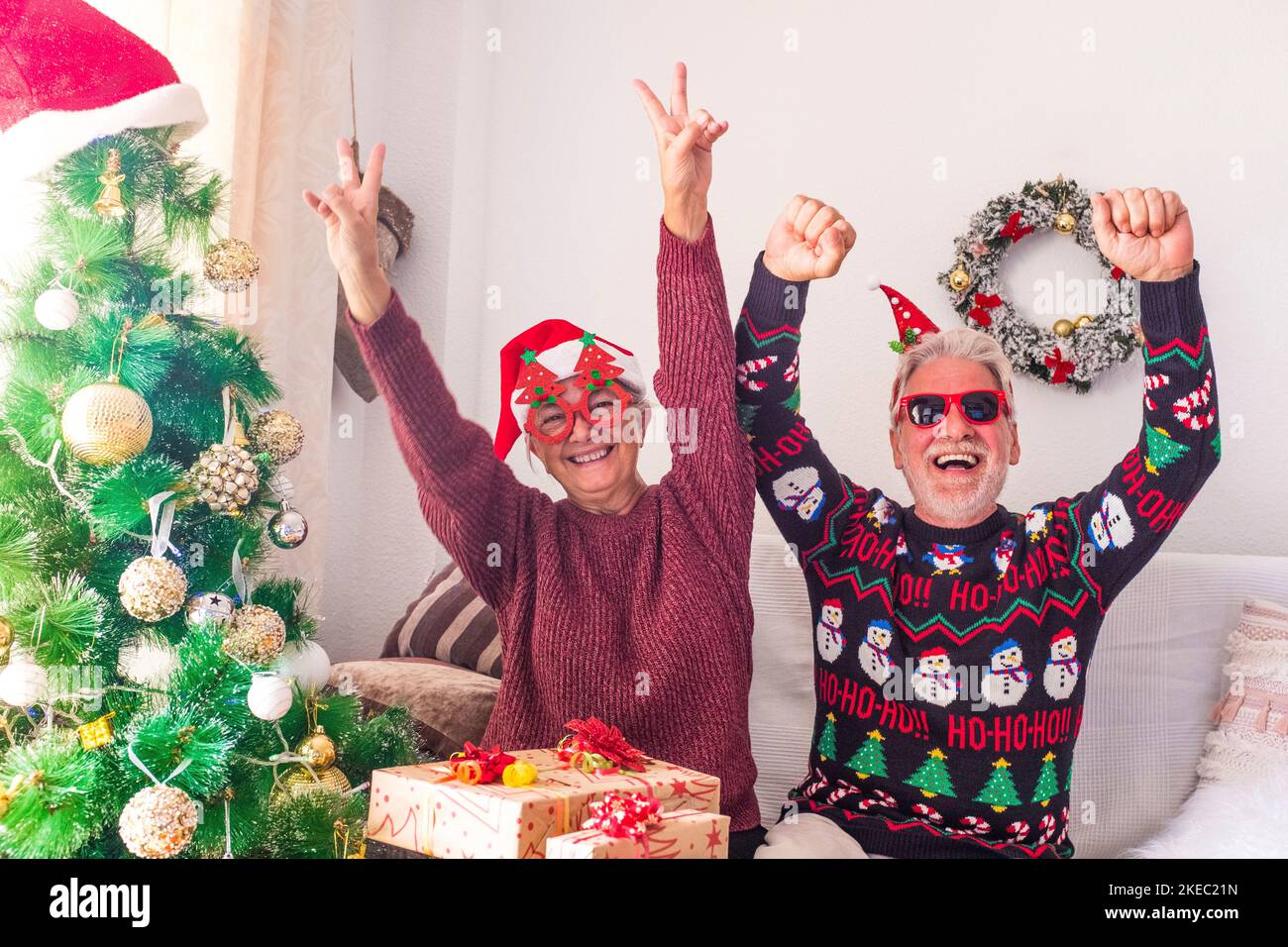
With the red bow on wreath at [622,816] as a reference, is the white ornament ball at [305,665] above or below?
above

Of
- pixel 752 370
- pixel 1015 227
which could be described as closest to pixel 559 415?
pixel 752 370

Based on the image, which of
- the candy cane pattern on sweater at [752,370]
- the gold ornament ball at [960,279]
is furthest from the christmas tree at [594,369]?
the gold ornament ball at [960,279]

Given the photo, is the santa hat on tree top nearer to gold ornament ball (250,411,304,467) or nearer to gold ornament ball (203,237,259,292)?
gold ornament ball (203,237,259,292)

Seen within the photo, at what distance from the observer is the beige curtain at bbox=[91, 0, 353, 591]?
171 cm

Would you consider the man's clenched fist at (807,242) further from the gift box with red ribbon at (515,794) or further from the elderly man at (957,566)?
the gift box with red ribbon at (515,794)

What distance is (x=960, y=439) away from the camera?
1.73 meters

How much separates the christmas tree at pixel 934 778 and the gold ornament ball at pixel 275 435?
1049mm

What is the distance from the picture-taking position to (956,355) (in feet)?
5.94

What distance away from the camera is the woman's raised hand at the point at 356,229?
1392mm

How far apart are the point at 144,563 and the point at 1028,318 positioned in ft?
6.39

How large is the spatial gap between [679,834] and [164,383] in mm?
795

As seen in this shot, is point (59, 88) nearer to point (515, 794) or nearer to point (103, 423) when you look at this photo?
point (103, 423)
